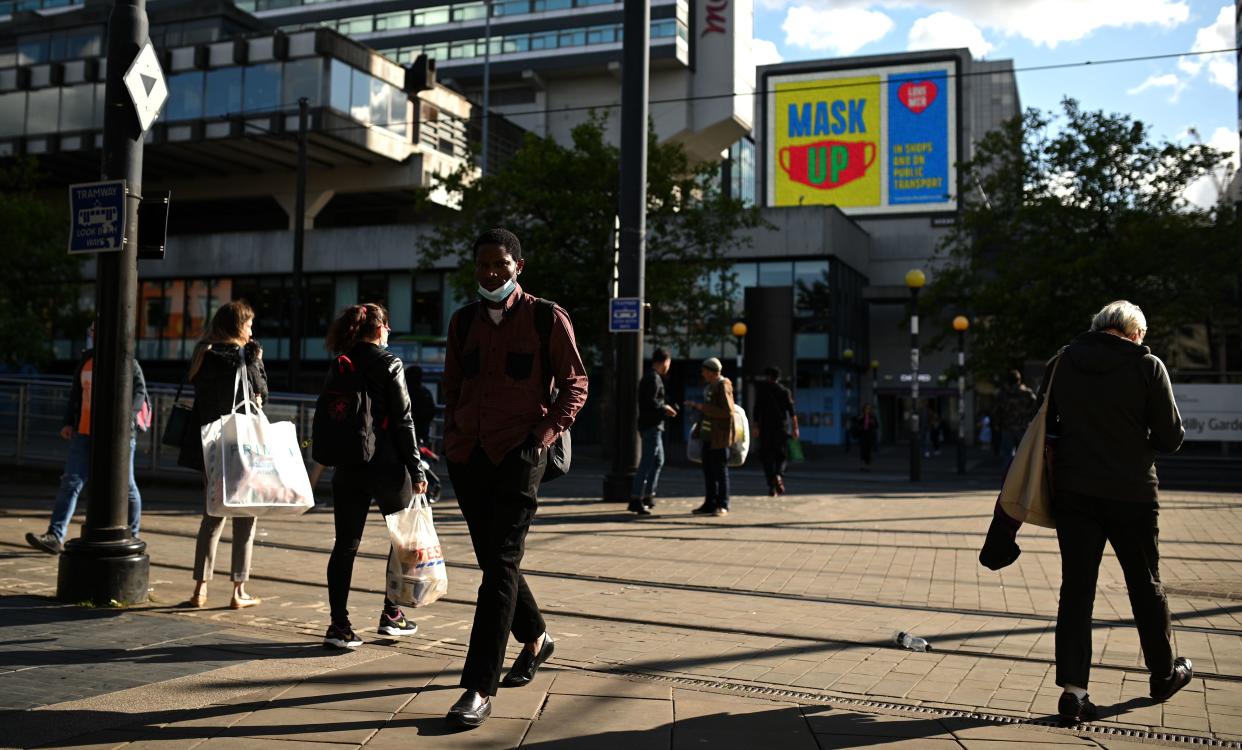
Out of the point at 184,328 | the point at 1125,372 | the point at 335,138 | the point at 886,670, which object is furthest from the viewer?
the point at 184,328

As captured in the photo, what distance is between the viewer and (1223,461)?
→ 62.9ft

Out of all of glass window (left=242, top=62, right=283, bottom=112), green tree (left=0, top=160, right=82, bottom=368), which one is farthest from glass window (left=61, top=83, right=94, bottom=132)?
glass window (left=242, top=62, right=283, bottom=112)

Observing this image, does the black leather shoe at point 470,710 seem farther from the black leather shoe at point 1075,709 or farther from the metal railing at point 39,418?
the metal railing at point 39,418

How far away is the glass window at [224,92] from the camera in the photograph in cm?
3822

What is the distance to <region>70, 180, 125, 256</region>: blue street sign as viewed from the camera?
611 cm

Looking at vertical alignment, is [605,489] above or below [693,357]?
below

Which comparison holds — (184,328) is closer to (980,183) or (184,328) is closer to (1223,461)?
(980,183)

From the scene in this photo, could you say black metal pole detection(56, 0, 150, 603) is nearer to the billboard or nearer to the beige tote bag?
the beige tote bag

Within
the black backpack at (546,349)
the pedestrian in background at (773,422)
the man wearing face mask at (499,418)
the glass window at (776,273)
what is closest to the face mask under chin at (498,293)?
the man wearing face mask at (499,418)

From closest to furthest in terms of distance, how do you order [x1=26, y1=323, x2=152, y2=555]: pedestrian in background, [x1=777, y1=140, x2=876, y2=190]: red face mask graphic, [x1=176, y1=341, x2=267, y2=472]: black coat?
[x1=176, y1=341, x2=267, y2=472]: black coat < [x1=26, y1=323, x2=152, y2=555]: pedestrian in background < [x1=777, y1=140, x2=876, y2=190]: red face mask graphic

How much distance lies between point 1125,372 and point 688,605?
3207mm

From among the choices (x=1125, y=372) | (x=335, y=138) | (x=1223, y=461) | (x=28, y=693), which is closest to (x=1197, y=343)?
(x=1223, y=461)

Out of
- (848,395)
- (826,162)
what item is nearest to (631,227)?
(848,395)

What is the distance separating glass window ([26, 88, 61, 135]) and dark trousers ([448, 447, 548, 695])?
42695 mm
